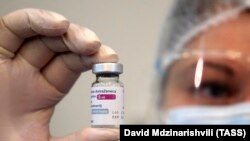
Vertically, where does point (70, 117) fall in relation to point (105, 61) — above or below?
below

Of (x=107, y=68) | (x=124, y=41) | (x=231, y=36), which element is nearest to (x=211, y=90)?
(x=231, y=36)

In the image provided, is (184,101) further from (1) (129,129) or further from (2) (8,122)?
(2) (8,122)

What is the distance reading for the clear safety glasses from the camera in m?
1.04

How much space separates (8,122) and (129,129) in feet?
1.01

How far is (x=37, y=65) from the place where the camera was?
862 millimetres

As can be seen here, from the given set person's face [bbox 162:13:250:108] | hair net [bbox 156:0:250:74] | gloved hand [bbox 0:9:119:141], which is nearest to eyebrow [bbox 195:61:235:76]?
person's face [bbox 162:13:250:108]

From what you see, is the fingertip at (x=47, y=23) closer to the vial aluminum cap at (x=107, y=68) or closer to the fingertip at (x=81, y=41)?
the fingertip at (x=81, y=41)

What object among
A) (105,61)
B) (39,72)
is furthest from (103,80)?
(39,72)

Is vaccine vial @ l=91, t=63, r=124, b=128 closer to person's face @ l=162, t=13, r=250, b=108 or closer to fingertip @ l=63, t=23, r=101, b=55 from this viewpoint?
fingertip @ l=63, t=23, r=101, b=55

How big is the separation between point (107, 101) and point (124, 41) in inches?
17.2

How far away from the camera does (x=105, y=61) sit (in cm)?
77

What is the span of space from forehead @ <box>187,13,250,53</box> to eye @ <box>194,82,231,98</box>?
119mm

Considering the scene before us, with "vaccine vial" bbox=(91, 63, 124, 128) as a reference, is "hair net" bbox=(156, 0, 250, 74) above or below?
above

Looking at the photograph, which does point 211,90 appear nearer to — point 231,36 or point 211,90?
point 211,90
